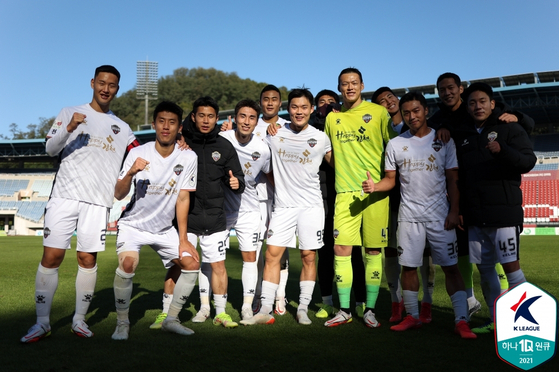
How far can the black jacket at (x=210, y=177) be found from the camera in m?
5.20

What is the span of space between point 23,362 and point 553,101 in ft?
138

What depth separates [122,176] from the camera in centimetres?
466

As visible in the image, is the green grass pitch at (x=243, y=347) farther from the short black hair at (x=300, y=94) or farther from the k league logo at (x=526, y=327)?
the short black hair at (x=300, y=94)

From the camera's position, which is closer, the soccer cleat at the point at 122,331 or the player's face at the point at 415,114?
the soccer cleat at the point at 122,331

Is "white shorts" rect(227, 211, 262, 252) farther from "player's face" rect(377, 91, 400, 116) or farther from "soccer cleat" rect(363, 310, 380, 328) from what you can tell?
"player's face" rect(377, 91, 400, 116)

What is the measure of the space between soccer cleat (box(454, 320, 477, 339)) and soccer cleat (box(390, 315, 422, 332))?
15.7 inches

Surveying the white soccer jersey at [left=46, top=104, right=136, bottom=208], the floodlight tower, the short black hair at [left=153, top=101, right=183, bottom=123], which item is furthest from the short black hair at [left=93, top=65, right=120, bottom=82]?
the floodlight tower

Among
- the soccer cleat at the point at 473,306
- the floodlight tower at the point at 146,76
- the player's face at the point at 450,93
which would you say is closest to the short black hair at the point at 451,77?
the player's face at the point at 450,93

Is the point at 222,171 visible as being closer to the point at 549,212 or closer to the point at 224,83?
the point at 549,212

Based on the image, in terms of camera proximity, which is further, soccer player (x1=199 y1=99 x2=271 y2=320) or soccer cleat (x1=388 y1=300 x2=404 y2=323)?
soccer player (x1=199 y1=99 x2=271 y2=320)

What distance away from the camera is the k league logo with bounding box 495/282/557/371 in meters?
3.46

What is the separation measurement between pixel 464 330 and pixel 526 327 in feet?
3.37

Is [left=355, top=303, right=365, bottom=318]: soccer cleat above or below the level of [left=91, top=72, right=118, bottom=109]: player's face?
below

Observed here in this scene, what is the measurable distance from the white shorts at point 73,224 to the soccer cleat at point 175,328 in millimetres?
983
